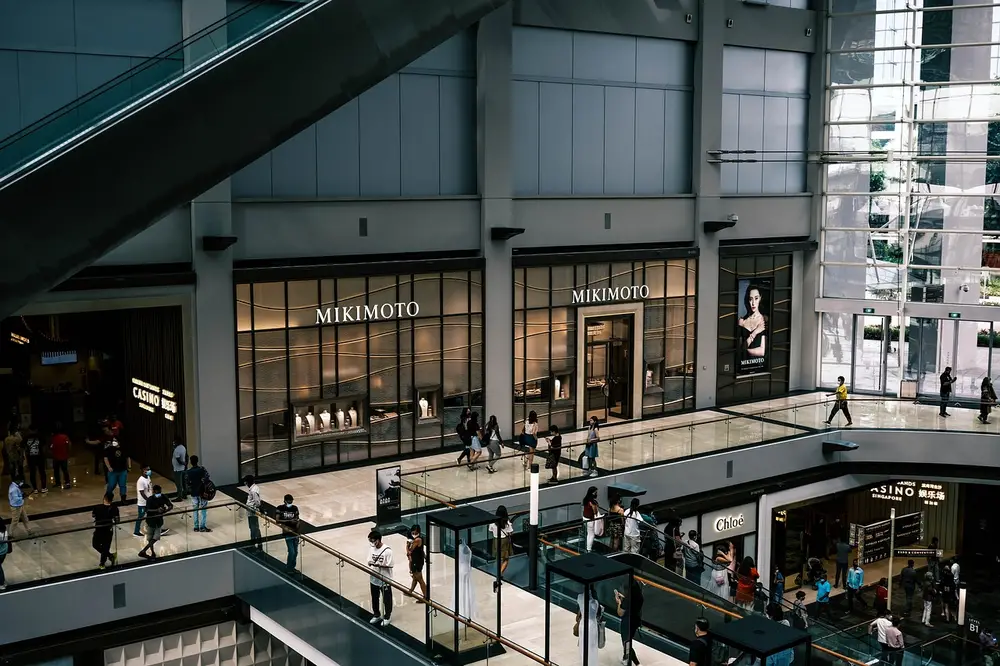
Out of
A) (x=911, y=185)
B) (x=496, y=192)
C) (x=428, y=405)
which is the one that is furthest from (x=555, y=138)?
(x=911, y=185)

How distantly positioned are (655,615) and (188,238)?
1321cm

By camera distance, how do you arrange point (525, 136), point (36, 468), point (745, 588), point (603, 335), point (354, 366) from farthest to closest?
point (603, 335) < point (525, 136) < point (354, 366) < point (36, 468) < point (745, 588)

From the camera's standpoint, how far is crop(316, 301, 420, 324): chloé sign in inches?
1002

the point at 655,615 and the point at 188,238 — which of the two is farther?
the point at 188,238

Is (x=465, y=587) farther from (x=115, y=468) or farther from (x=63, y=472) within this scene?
(x=63, y=472)

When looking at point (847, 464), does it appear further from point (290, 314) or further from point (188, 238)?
point (188, 238)

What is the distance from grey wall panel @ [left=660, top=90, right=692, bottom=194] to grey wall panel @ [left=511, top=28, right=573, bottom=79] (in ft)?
12.8

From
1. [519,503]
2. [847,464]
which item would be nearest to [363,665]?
[519,503]

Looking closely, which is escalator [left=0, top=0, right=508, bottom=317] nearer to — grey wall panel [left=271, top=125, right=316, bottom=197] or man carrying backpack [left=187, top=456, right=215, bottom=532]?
man carrying backpack [left=187, top=456, right=215, bottom=532]

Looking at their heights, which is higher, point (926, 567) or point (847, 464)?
point (847, 464)

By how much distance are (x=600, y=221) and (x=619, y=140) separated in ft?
8.13

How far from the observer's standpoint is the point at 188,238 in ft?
76.2

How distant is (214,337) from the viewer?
2372 centimetres

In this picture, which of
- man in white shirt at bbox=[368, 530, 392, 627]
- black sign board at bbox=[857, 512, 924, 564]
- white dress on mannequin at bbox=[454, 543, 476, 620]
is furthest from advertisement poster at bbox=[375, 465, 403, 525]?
black sign board at bbox=[857, 512, 924, 564]
